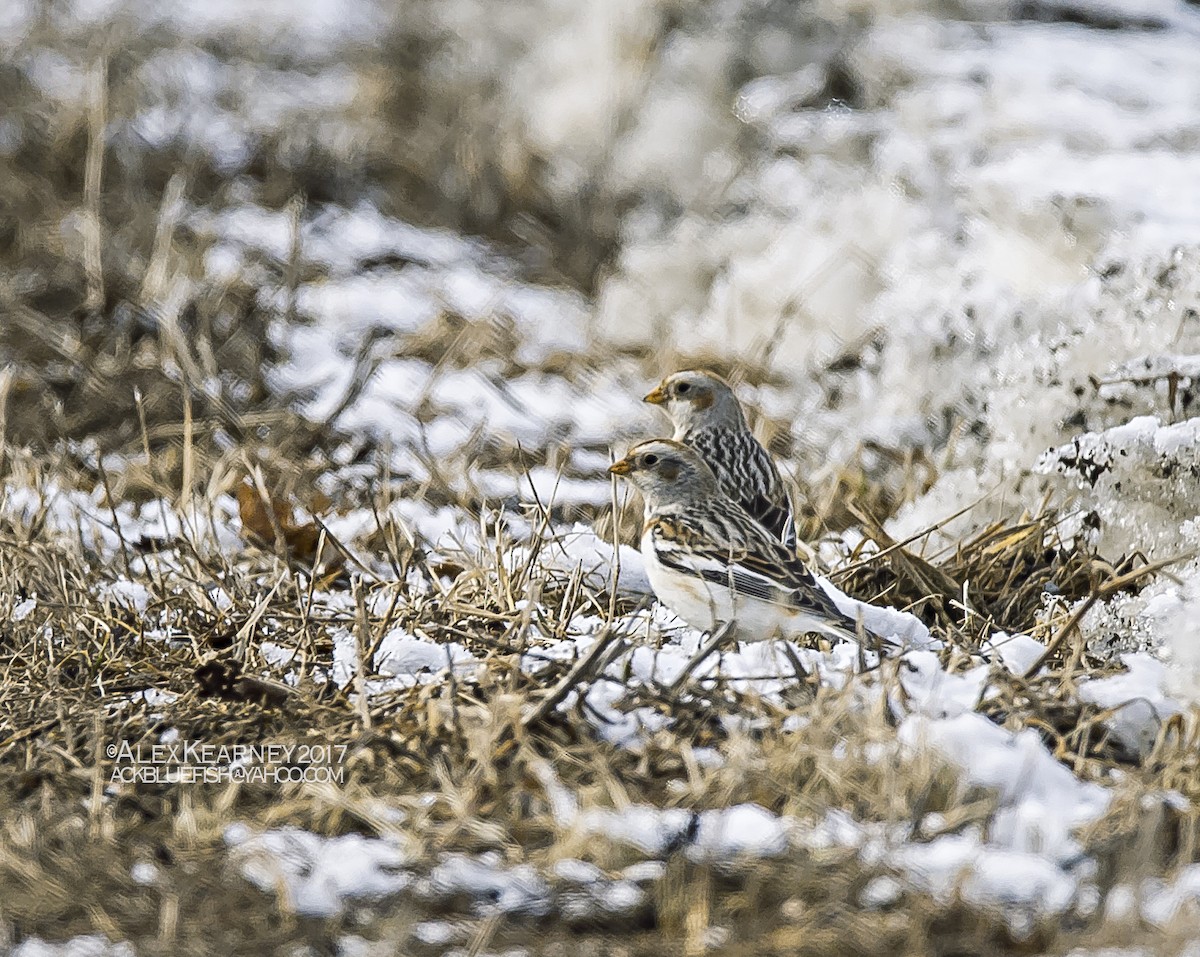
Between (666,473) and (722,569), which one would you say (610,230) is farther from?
(722,569)

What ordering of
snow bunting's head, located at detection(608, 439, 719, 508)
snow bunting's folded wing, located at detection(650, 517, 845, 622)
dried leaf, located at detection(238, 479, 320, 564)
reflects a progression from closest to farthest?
1. snow bunting's folded wing, located at detection(650, 517, 845, 622)
2. snow bunting's head, located at detection(608, 439, 719, 508)
3. dried leaf, located at detection(238, 479, 320, 564)

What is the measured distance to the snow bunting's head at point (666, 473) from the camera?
4.05m

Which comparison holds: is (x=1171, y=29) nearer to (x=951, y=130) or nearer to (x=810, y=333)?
(x=951, y=130)

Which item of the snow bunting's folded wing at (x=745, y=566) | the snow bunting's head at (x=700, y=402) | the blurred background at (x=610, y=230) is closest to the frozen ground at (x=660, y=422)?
the blurred background at (x=610, y=230)

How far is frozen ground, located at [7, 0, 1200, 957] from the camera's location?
104 inches

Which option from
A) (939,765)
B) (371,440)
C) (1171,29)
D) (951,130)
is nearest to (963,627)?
(939,765)

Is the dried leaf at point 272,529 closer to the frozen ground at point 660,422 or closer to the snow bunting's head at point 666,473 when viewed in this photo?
the frozen ground at point 660,422

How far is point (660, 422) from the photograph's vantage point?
655cm

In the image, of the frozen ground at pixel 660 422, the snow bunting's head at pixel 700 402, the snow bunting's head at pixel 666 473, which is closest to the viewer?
the frozen ground at pixel 660 422

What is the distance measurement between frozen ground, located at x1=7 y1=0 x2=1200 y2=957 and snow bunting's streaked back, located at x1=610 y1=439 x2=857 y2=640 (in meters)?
0.11

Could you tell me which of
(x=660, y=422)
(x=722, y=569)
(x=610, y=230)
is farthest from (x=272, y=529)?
(x=610, y=230)

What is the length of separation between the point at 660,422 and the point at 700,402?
1.61m

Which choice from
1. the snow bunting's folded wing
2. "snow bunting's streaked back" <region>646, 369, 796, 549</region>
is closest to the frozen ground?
the snow bunting's folded wing

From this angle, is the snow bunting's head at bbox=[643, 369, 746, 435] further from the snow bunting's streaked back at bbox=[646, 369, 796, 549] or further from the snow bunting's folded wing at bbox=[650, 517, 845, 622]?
the snow bunting's folded wing at bbox=[650, 517, 845, 622]
